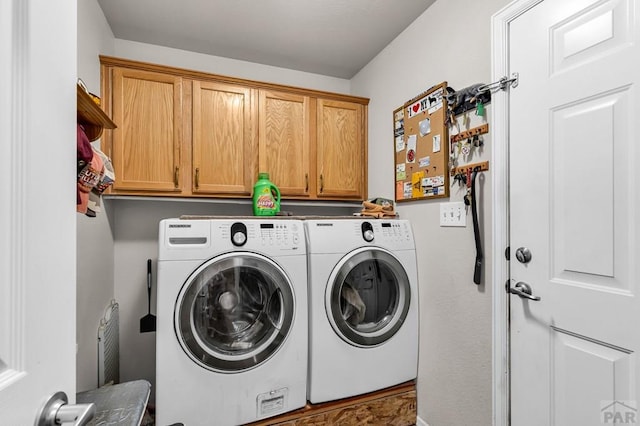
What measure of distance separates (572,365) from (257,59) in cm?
271

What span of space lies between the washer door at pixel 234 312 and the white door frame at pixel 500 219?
101 cm

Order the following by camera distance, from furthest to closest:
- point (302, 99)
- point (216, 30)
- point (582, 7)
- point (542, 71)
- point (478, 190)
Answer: point (302, 99) → point (216, 30) → point (478, 190) → point (542, 71) → point (582, 7)

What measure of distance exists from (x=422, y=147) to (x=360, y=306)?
1061 mm

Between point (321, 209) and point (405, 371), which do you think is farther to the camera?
point (321, 209)

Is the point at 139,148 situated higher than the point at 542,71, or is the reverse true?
the point at 542,71

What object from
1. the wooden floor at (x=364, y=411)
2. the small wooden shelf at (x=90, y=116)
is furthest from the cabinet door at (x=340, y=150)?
the small wooden shelf at (x=90, y=116)

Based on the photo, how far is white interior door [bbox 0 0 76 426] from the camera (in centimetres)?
39

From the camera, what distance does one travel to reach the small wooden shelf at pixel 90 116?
32.6 inches

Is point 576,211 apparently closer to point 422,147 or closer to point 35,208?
point 422,147

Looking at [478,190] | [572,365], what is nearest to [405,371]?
[572,365]

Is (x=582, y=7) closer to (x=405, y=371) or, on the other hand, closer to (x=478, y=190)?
(x=478, y=190)

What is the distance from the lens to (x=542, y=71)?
1.20 metres

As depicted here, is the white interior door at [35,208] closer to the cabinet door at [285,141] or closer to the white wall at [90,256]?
the white wall at [90,256]

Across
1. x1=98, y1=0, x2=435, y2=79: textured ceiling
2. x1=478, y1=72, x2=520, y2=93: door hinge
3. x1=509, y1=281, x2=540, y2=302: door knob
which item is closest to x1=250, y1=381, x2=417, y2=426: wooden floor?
x1=509, y1=281, x2=540, y2=302: door knob
